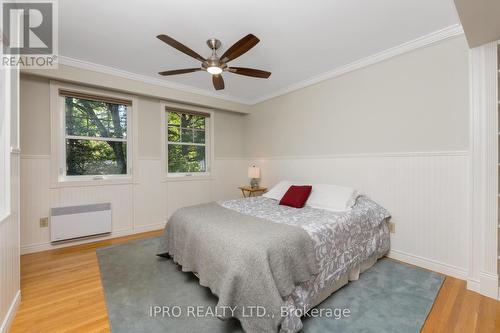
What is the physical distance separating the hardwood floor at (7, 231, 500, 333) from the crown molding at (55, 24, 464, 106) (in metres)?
2.47

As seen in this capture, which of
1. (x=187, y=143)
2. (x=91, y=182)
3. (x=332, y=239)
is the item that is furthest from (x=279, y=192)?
(x=91, y=182)

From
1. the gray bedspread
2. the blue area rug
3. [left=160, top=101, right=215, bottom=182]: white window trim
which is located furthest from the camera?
[left=160, top=101, right=215, bottom=182]: white window trim

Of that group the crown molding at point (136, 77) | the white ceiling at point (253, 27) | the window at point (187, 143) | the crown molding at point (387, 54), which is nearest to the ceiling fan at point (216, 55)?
the white ceiling at point (253, 27)

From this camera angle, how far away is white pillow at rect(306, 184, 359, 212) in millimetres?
2527

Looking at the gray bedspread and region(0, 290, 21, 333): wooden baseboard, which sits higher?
the gray bedspread

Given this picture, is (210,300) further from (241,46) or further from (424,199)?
(424,199)

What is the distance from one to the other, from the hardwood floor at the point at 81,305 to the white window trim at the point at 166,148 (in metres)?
1.86

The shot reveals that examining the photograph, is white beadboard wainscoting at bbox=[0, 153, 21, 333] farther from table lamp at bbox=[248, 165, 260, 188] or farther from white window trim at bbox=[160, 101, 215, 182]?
table lamp at bbox=[248, 165, 260, 188]

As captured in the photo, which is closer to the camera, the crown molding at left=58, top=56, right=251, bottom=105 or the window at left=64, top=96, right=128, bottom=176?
the crown molding at left=58, top=56, right=251, bottom=105

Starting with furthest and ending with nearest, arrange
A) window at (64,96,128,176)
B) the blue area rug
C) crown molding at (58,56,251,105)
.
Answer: window at (64,96,128,176) < crown molding at (58,56,251,105) < the blue area rug

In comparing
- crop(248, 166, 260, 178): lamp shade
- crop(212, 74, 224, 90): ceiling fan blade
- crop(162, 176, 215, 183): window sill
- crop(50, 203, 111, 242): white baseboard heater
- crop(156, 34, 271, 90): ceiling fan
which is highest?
crop(156, 34, 271, 90): ceiling fan

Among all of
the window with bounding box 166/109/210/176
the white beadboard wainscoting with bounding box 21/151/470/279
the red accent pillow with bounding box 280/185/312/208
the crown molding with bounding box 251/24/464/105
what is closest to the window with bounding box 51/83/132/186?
the white beadboard wainscoting with bounding box 21/151/470/279

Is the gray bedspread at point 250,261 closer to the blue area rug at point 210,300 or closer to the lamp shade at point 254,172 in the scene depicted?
the blue area rug at point 210,300

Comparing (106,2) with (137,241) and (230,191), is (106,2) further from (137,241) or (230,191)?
(230,191)
